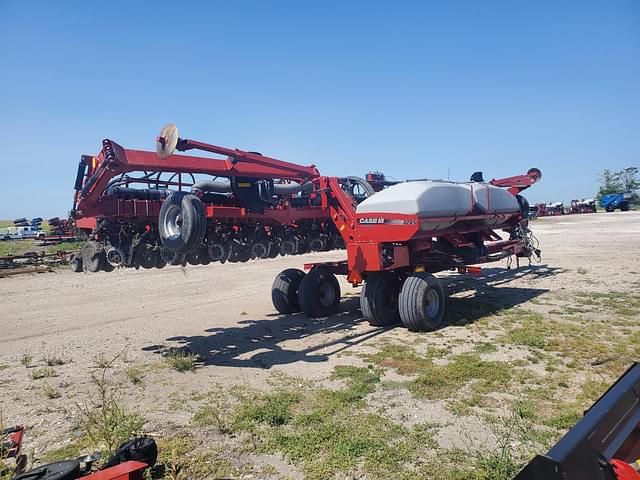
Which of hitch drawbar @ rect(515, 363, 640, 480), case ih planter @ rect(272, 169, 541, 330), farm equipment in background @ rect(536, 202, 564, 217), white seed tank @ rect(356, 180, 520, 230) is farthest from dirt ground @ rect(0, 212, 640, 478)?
farm equipment in background @ rect(536, 202, 564, 217)

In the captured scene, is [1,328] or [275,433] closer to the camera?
[275,433]

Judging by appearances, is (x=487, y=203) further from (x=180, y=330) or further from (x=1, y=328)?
(x=1, y=328)

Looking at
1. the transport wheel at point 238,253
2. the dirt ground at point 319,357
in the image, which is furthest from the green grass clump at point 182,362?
the transport wheel at point 238,253

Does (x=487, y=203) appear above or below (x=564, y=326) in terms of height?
above

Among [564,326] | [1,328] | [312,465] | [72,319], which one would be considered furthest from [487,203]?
[1,328]

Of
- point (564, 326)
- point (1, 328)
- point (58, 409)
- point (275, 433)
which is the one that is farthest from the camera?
point (1, 328)

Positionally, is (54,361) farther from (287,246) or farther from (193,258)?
(287,246)

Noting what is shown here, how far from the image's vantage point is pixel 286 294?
9312 millimetres

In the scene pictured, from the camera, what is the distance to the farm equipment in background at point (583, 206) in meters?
50.2

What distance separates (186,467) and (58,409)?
2.20 meters

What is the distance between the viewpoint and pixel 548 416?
409 centimetres

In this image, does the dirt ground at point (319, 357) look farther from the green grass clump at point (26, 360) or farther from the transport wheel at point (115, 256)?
the transport wheel at point (115, 256)

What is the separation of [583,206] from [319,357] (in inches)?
2134

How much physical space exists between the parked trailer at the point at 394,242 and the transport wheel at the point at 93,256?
4.58 feet
